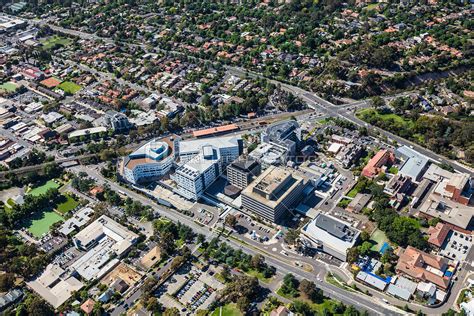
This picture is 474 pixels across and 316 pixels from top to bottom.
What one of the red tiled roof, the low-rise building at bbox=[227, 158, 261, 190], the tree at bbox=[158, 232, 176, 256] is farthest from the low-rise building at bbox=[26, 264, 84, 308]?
the red tiled roof

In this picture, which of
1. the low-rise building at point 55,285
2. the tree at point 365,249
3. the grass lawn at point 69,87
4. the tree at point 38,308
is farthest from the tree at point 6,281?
the grass lawn at point 69,87

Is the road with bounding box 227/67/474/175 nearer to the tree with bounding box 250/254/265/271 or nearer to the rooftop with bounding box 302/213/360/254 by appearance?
the rooftop with bounding box 302/213/360/254

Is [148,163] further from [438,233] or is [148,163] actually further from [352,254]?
[438,233]

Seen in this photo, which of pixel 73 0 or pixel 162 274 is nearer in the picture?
pixel 162 274

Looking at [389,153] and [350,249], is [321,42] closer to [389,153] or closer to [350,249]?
[389,153]


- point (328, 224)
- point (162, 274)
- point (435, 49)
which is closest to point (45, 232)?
point (162, 274)

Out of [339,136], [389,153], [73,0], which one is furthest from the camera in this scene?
[73,0]
